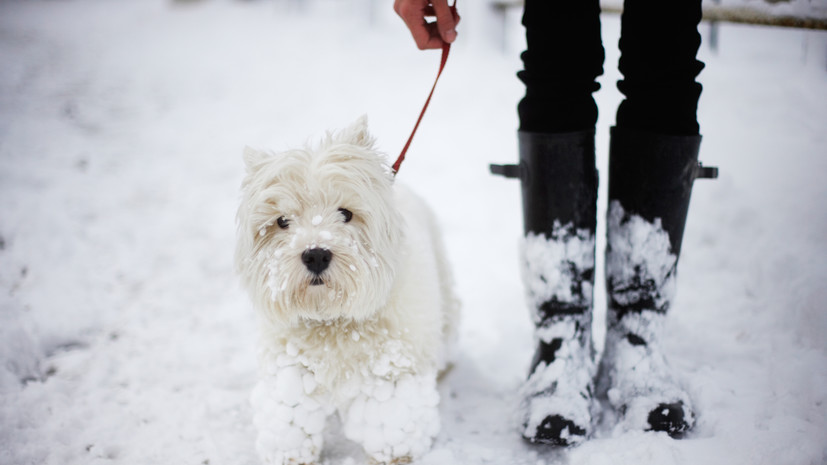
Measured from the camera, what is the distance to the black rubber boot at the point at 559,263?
174 centimetres

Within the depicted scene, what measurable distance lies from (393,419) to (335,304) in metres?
0.43

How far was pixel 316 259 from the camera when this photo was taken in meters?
1.49

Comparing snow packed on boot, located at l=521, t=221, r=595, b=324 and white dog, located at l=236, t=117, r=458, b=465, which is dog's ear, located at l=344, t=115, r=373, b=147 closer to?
white dog, located at l=236, t=117, r=458, b=465

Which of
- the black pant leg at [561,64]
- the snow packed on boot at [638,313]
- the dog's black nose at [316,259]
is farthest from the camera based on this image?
the snow packed on boot at [638,313]

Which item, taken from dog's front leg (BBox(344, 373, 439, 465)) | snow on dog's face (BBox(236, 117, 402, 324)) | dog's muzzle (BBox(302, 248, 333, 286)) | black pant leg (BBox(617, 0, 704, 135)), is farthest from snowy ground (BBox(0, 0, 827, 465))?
black pant leg (BBox(617, 0, 704, 135))

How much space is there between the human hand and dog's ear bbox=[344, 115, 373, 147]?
34 centimetres

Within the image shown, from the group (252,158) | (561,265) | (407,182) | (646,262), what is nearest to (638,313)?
(646,262)

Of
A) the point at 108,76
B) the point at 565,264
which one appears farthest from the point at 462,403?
the point at 108,76

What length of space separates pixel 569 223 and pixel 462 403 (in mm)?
845

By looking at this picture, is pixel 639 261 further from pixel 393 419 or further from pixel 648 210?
pixel 393 419

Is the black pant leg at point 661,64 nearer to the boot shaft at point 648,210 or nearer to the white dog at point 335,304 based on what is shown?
the boot shaft at point 648,210

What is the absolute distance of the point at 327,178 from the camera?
60.1 inches

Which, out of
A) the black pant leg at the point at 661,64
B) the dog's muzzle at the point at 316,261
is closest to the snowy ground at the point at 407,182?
the dog's muzzle at the point at 316,261

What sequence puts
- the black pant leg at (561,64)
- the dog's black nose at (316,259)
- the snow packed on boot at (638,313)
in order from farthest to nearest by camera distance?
the snow packed on boot at (638,313) → the black pant leg at (561,64) → the dog's black nose at (316,259)
